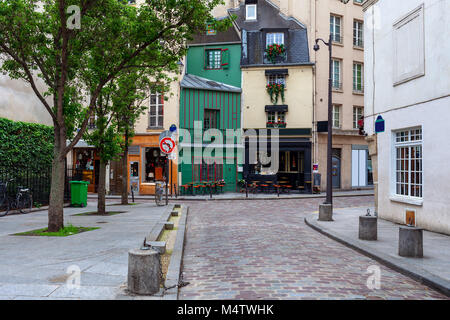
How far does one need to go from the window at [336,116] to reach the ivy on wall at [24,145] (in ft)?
62.3

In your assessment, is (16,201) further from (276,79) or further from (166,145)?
(276,79)

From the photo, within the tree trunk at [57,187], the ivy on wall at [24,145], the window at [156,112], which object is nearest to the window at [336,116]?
the window at [156,112]

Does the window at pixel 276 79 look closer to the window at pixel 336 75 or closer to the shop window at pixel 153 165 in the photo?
the window at pixel 336 75

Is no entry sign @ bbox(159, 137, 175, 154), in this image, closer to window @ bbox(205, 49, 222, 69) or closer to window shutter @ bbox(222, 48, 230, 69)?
window shutter @ bbox(222, 48, 230, 69)

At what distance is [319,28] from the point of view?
2633cm

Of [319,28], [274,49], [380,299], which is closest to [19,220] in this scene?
[380,299]

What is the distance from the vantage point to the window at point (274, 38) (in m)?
26.7

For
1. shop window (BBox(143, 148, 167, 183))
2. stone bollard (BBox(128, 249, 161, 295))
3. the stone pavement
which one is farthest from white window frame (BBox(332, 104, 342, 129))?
stone bollard (BBox(128, 249, 161, 295))

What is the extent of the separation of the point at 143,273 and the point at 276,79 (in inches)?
934

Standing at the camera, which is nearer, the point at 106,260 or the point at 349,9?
the point at 106,260

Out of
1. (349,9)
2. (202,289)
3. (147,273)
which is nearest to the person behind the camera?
(147,273)

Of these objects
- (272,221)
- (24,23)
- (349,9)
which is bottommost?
(272,221)
